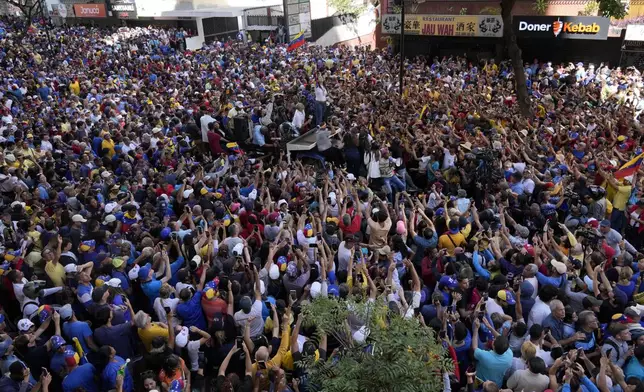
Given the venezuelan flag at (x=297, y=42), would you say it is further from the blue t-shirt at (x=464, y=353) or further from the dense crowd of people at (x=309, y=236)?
the blue t-shirt at (x=464, y=353)

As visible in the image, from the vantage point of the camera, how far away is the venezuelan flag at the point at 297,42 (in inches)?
932

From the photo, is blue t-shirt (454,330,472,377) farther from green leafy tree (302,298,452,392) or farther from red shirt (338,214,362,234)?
red shirt (338,214,362,234)

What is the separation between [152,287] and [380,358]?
3.56 metres

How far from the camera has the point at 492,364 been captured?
472 cm

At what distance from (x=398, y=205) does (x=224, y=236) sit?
256 cm

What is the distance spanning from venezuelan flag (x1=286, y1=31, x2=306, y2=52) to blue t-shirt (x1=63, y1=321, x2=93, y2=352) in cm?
1954

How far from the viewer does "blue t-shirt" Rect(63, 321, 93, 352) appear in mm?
5348

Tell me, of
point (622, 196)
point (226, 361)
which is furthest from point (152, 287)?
point (622, 196)

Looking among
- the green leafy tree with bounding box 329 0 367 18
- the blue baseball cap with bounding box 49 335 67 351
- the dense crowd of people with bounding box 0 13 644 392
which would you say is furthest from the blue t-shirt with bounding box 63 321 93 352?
the green leafy tree with bounding box 329 0 367 18

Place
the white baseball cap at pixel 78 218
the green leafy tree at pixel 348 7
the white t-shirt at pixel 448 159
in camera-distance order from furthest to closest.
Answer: the green leafy tree at pixel 348 7
the white t-shirt at pixel 448 159
the white baseball cap at pixel 78 218

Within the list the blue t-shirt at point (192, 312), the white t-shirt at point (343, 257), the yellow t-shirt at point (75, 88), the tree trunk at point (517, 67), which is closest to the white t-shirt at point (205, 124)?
the white t-shirt at point (343, 257)

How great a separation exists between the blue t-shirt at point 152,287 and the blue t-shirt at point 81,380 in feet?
4.18

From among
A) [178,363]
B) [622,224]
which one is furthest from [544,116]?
[178,363]

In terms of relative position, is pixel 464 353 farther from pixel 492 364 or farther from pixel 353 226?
pixel 353 226
